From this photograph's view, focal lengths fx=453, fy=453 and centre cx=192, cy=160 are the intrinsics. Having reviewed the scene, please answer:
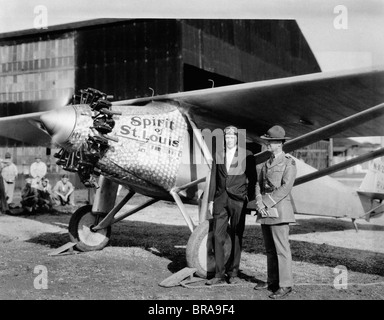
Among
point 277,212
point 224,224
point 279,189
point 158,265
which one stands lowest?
point 158,265

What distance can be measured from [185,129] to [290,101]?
4.62 feet

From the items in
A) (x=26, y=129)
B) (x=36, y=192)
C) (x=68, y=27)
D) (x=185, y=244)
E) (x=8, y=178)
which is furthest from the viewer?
(x=68, y=27)

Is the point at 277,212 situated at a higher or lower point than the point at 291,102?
lower

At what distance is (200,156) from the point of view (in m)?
6.17

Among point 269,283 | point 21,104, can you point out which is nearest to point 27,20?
point 269,283

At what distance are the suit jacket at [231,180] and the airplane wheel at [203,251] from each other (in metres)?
0.41

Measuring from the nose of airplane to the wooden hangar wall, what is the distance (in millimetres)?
12530

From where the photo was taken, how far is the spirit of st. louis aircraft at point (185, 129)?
5137mm

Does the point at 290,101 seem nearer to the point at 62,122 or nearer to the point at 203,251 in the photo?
the point at 203,251

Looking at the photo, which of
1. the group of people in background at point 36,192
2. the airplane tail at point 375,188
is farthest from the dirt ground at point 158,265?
the group of people in background at point 36,192

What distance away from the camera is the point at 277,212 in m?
4.38

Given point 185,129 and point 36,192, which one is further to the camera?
point 36,192

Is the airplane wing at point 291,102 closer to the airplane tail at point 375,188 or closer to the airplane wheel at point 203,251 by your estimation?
the airplane wheel at point 203,251

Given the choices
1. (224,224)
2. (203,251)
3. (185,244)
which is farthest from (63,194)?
(224,224)
